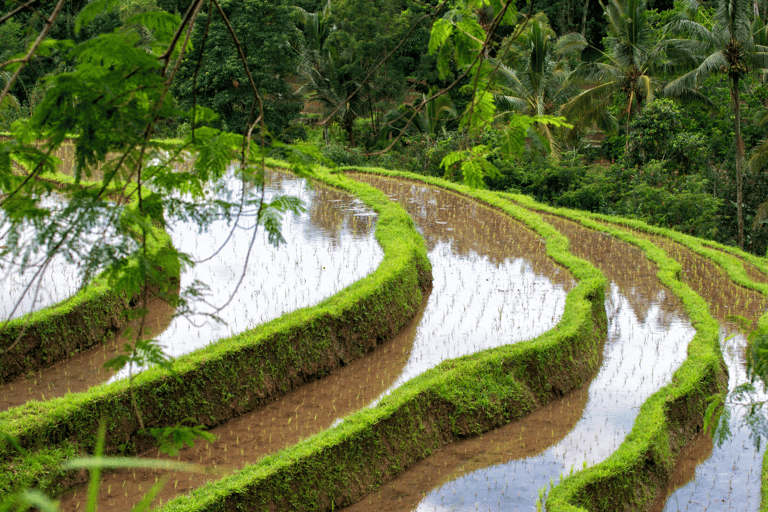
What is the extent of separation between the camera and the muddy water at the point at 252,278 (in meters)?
5.87

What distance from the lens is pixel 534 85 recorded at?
16.3 meters

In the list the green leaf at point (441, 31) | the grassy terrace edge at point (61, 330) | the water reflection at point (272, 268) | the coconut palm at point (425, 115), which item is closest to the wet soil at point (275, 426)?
the water reflection at point (272, 268)

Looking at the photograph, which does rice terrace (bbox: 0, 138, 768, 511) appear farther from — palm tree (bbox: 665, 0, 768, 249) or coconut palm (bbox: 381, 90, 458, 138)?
coconut palm (bbox: 381, 90, 458, 138)

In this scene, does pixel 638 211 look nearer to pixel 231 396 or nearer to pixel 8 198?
pixel 231 396

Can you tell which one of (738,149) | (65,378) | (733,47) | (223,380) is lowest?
(223,380)

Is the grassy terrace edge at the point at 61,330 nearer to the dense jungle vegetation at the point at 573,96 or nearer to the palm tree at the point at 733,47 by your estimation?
the dense jungle vegetation at the point at 573,96

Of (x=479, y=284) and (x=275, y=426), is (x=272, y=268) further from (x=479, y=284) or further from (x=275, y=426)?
(x=275, y=426)

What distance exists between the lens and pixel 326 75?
62.5 feet

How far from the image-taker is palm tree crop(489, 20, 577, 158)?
15727 mm

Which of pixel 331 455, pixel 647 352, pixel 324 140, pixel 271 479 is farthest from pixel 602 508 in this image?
pixel 324 140

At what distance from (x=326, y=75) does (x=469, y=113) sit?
17113mm

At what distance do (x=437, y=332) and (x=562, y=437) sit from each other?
2.11 metres

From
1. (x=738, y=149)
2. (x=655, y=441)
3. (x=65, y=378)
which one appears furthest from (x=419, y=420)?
(x=738, y=149)

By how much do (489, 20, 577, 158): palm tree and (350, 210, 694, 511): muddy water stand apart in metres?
8.46
